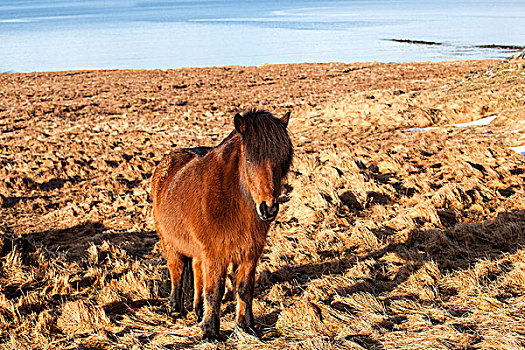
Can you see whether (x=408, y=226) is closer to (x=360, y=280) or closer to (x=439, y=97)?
(x=360, y=280)

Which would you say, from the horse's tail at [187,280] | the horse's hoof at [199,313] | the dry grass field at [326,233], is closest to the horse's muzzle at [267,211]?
the dry grass field at [326,233]

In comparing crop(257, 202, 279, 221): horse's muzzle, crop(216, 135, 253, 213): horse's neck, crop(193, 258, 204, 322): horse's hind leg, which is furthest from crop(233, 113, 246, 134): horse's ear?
crop(193, 258, 204, 322): horse's hind leg

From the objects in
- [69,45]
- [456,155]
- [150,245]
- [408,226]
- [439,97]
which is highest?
[69,45]

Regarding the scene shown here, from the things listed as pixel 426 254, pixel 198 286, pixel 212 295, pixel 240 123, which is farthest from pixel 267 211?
pixel 426 254

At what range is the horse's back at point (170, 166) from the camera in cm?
473

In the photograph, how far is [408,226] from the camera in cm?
629

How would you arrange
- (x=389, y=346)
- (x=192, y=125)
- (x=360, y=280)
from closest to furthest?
(x=389, y=346)
(x=360, y=280)
(x=192, y=125)

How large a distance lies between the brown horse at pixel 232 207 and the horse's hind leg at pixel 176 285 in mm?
347

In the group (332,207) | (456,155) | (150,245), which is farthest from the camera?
(456,155)

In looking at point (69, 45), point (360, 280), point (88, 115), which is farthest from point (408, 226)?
point (69, 45)

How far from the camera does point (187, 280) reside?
4.68 m

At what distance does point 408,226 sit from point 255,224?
3.39 m

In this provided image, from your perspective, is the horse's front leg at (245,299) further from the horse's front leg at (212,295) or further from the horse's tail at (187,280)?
the horse's tail at (187,280)

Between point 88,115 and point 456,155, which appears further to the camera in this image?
point 88,115
